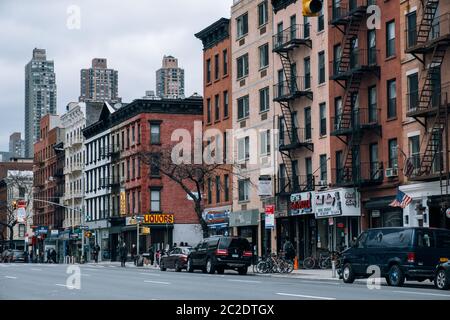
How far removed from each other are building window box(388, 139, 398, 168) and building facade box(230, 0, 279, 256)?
1254 cm

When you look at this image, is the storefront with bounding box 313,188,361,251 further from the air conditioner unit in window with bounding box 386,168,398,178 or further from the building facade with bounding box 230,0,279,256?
the building facade with bounding box 230,0,279,256

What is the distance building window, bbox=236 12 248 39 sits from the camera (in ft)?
213

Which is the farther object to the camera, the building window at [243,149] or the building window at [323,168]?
the building window at [243,149]

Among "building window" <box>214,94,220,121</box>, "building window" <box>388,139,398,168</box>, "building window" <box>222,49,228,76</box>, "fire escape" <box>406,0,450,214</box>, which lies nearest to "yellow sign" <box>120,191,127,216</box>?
"building window" <box>214,94,220,121</box>

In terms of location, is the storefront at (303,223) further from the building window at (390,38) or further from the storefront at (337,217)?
the building window at (390,38)

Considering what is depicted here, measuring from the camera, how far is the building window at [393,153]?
152ft

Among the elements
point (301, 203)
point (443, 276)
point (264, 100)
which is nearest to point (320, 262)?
point (301, 203)

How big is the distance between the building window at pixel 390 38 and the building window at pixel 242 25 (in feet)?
61.4

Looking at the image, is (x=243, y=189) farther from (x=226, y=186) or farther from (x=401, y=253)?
(x=401, y=253)

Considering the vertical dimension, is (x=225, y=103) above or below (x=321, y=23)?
below

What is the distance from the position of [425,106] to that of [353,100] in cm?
725

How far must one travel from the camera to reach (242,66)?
65.8 metres

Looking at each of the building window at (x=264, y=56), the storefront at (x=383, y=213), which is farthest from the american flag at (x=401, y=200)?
the building window at (x=264, y=56)
